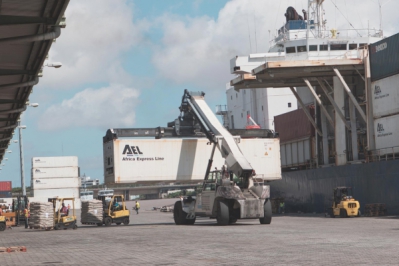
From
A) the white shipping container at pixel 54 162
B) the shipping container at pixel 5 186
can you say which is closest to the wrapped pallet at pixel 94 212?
the white shipping container at pixel 54 162

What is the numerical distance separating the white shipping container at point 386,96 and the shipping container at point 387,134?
40 cm

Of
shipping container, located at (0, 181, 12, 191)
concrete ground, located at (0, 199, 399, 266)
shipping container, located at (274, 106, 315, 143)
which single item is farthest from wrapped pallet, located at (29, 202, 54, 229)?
shipping container, located at (0, 181, 12, 191)

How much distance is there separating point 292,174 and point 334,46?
10457mm

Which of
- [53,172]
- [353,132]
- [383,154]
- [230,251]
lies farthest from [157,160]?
[53,172]

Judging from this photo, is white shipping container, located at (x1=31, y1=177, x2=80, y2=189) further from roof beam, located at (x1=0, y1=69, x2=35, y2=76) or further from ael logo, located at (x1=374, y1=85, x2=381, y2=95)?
roof beam, located at (x1=0, y1=69, x2=35, y2=76)

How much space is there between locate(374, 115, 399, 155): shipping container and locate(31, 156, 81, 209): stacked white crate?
3240cm

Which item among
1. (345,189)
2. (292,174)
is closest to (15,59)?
(345,189)

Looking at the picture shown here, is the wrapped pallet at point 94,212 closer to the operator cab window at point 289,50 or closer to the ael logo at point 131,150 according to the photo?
the ael logo at point 131,150

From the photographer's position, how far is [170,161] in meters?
36.1

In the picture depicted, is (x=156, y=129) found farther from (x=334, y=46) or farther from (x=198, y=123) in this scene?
(x=334, y=46)

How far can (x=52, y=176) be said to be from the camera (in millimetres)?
63750

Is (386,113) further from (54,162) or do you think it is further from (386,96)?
(54,162)

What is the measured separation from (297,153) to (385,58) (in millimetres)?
16172

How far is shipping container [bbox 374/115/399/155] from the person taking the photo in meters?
38.7
